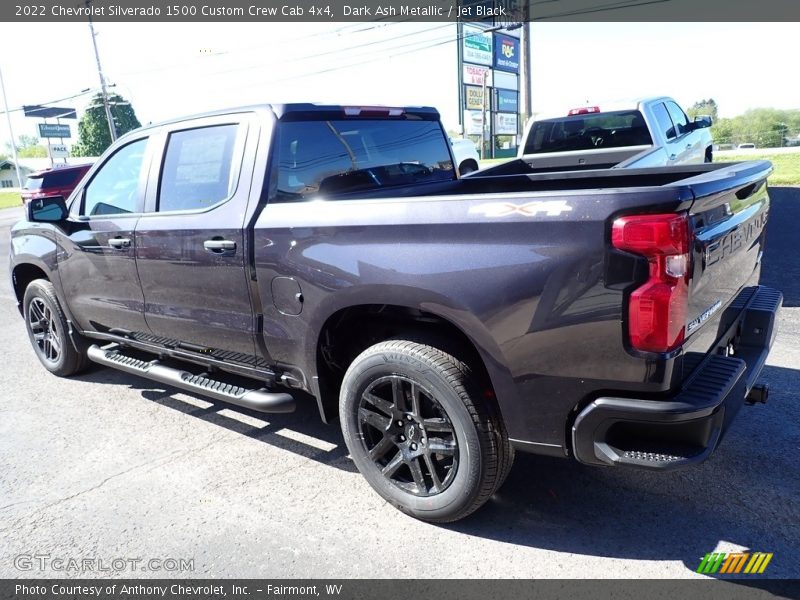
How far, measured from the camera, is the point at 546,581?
2457 mm

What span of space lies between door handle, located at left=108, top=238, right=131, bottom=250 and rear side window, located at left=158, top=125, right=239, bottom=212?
13.4 inches

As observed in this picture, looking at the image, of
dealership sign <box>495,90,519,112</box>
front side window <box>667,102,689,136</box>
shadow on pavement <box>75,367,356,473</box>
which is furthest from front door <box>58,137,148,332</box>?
dealership sign <box>495,90,519,112</box>

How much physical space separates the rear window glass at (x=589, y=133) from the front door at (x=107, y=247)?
5.99 metres

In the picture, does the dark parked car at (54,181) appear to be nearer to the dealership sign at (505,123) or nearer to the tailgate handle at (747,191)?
the tailgate handle at (747,191)

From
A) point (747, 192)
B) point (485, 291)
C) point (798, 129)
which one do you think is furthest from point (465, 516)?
point (798, 129)

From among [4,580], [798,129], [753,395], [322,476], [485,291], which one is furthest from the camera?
[798,129]

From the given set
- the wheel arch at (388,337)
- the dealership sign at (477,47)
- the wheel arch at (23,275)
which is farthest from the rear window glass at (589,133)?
the dealership sign at (477,47)

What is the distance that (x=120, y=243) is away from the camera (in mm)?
4000

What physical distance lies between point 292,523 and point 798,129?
76433mm

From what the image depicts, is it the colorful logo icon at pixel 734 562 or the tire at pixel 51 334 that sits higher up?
the tire at pixel 51 334

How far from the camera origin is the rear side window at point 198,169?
3.47 meters

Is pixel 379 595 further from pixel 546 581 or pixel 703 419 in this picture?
pixel 703 419

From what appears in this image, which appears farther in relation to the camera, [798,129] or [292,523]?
[798,129]

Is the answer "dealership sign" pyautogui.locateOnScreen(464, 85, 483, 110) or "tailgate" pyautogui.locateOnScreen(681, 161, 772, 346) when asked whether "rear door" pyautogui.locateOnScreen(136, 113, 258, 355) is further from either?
"dealership sign" pyautogui.locateOnScreen(464, 85, 483, 110)
